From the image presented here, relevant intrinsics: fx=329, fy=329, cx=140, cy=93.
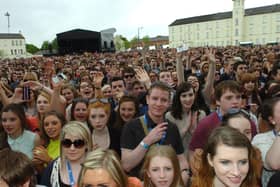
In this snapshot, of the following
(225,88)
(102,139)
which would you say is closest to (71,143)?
(102,139)

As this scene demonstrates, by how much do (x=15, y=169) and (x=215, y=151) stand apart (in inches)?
59.1

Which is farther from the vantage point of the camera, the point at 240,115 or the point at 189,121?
the point at 189,121

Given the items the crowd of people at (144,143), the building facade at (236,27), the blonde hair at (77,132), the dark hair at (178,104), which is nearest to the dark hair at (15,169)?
the crowd of people at (144,143)

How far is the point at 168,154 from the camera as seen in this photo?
2984 millimetres

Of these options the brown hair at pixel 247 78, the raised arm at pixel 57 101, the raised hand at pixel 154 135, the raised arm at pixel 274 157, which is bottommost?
the raised arm at pixel 274 157

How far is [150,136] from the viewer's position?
127 inches

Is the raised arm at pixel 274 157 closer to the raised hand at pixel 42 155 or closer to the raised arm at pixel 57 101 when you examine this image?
the raised hand at pixel 42 155

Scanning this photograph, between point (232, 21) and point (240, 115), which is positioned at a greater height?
point (232, 21)

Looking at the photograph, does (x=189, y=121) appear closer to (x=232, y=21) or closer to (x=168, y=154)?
(x=168, y=154)

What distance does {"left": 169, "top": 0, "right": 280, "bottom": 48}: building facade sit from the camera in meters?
104

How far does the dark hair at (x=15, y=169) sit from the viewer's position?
2.37 metres

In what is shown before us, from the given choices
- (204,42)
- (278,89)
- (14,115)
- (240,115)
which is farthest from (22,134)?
(204,42)

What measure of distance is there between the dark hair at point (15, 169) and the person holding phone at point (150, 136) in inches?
42.6

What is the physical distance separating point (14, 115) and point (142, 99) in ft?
7.32
